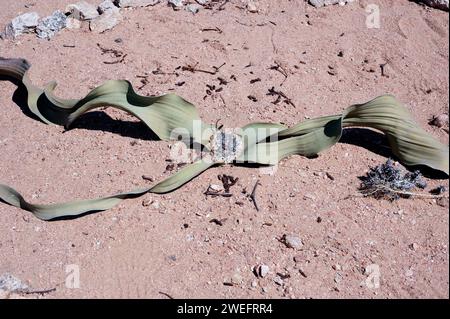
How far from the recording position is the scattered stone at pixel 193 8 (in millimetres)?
3559

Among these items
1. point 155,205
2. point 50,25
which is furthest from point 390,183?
point 50,25

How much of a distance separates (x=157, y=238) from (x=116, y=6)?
6.27 ft

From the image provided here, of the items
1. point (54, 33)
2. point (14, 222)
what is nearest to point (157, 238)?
point (14, 222)

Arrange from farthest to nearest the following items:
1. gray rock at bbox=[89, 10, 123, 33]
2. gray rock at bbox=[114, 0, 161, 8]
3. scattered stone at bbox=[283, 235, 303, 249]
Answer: gray rock at bbox=[114, 0, 161, 8] < gray rock at bbox=[89, 10, 123, 33] < scattered stone at bbox=[283, 235, 303, 249]

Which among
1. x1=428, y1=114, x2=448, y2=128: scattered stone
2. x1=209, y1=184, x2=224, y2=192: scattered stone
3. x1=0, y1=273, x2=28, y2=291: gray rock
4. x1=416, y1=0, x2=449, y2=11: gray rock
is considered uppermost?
x1=416, y1=0, x2=449, y2=11: gray rock

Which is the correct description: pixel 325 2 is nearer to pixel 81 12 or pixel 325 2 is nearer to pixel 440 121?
pixel 440 121

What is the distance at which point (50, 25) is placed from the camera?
3523 millimetres

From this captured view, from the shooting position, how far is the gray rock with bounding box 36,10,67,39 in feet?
11.6

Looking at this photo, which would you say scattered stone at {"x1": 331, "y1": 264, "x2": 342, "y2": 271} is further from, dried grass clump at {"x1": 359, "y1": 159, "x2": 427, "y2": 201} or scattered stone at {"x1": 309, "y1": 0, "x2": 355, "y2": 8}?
scattered stone at {"x1": 309, "y1": 0, "x2": 355, "y2": 8}

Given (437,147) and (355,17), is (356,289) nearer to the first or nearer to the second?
(437,147)

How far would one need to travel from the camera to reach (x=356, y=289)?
213 centimetres

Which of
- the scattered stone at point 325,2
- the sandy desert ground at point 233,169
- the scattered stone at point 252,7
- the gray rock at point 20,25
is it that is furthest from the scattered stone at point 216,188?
the gray rock at point 20,25

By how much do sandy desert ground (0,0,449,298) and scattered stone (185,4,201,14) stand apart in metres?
0.05

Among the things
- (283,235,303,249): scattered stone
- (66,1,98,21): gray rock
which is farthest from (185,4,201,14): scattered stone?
(283,235,303,249): scattered stone
